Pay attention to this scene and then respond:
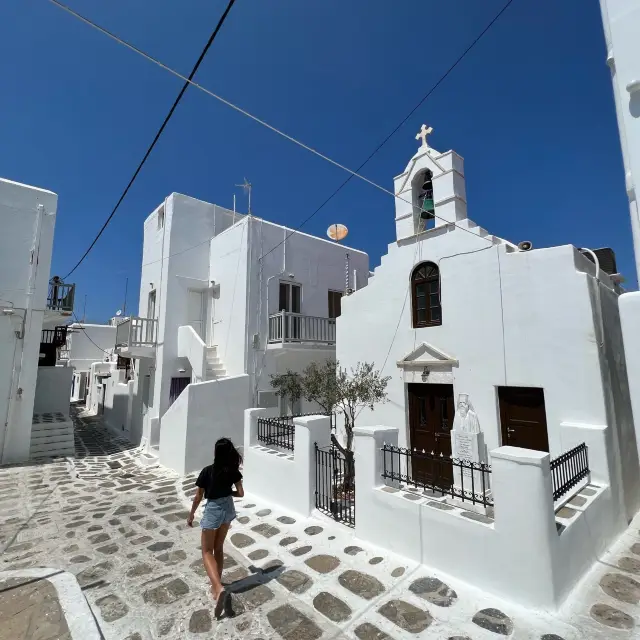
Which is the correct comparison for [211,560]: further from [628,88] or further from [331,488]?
[628,88]

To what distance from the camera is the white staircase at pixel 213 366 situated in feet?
40.8

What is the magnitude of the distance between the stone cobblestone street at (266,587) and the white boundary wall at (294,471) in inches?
13.1

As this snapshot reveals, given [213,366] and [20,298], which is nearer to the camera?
[20,298]

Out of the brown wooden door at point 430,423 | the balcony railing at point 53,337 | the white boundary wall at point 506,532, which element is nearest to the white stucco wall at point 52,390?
the balcony railing at point 53,337

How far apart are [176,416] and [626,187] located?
11.2 m

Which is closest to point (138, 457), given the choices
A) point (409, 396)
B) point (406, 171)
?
point (409, 396)

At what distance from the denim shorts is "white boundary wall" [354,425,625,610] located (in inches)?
90.4

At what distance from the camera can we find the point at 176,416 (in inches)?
426

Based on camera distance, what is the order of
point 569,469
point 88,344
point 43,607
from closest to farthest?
point 43,607, point 569,469, point 88,344

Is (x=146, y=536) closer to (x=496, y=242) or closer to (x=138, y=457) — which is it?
(x=138, y=457)

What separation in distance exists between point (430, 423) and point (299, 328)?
6042 millimetres

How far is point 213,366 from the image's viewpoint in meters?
12.9

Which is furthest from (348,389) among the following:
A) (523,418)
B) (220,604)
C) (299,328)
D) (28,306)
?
(28,306)

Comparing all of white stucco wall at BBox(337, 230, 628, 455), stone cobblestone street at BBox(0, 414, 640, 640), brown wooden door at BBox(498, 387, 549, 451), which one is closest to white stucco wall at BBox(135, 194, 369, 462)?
white stucco wall at BBox(337, 230, 628, 455)
